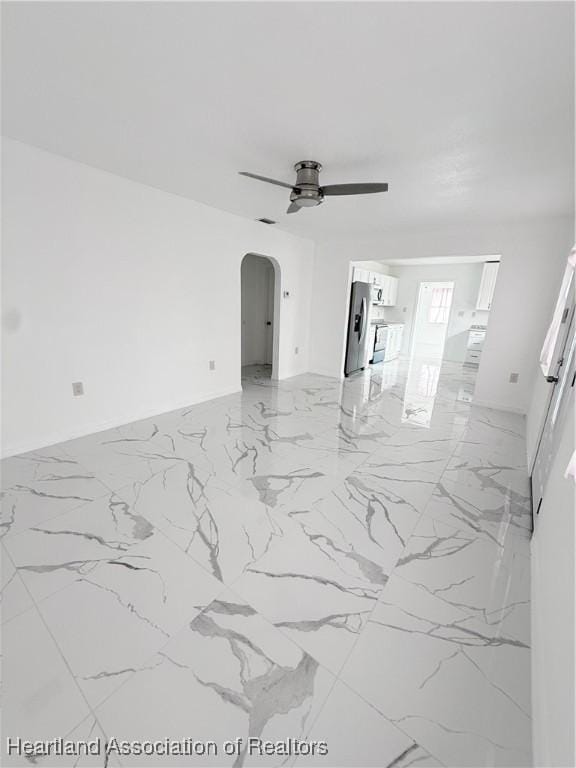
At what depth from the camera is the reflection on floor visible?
1.05 m

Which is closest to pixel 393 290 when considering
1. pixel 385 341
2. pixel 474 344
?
pixel 385 341

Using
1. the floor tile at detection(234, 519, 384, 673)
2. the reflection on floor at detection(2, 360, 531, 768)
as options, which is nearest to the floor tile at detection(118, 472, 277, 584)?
the reflection on floor at detection(2, 360, 531, 768)

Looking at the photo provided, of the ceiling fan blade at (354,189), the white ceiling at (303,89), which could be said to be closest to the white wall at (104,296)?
the white ceiling at (303,89)

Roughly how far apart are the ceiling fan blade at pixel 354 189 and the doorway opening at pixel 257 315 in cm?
348

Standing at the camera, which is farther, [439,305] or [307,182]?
[439,305]

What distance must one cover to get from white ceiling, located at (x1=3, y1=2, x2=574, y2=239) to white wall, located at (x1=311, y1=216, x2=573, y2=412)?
1.13 m

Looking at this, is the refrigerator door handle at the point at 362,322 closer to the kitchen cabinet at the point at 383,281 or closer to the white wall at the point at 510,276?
the kitchen cabinet at the point at 383,281

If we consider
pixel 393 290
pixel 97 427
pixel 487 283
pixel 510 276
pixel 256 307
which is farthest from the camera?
pixel 393 290

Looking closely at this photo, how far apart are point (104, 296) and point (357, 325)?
4.09 m

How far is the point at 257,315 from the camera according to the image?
635cm

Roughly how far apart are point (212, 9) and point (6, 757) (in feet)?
8.71

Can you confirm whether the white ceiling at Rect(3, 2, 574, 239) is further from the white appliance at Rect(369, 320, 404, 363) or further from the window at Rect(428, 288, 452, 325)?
the window at Rect(428, 288, 452, 325)

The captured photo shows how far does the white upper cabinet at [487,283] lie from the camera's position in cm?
638

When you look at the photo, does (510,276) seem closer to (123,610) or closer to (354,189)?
(354,189)
